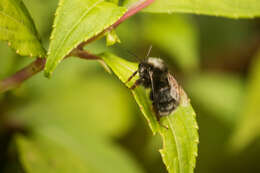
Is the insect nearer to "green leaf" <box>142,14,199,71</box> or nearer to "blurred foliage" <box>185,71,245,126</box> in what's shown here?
"green leaf" <box>142,14,199,71</box>

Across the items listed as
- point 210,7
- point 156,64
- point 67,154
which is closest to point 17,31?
point 156,64

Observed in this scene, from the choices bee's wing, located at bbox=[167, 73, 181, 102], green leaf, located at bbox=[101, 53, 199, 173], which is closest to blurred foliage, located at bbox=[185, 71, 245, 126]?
bee's wing, located at bbox=[167, 73, 181, 102]

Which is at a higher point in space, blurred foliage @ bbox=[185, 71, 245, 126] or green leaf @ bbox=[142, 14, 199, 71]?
green leaf @ bbox=[142, 14, 199, 71]

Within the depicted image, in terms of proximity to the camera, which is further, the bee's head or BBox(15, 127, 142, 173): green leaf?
BBox(15, 127, 142, 173): green leaf

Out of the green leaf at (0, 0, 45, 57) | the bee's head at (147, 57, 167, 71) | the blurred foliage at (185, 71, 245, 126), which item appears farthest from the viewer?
the blurred foliage at (185, 71, 245, 126)

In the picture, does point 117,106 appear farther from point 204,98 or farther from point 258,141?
point 258,141

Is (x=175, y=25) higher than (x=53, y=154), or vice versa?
(x=175, y=25)

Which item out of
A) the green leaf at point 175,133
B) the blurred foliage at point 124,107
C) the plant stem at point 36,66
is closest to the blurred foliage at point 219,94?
the blurred foliage at point 124,107

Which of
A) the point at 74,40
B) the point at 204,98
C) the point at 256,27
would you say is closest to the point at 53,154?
the point at 74,40
